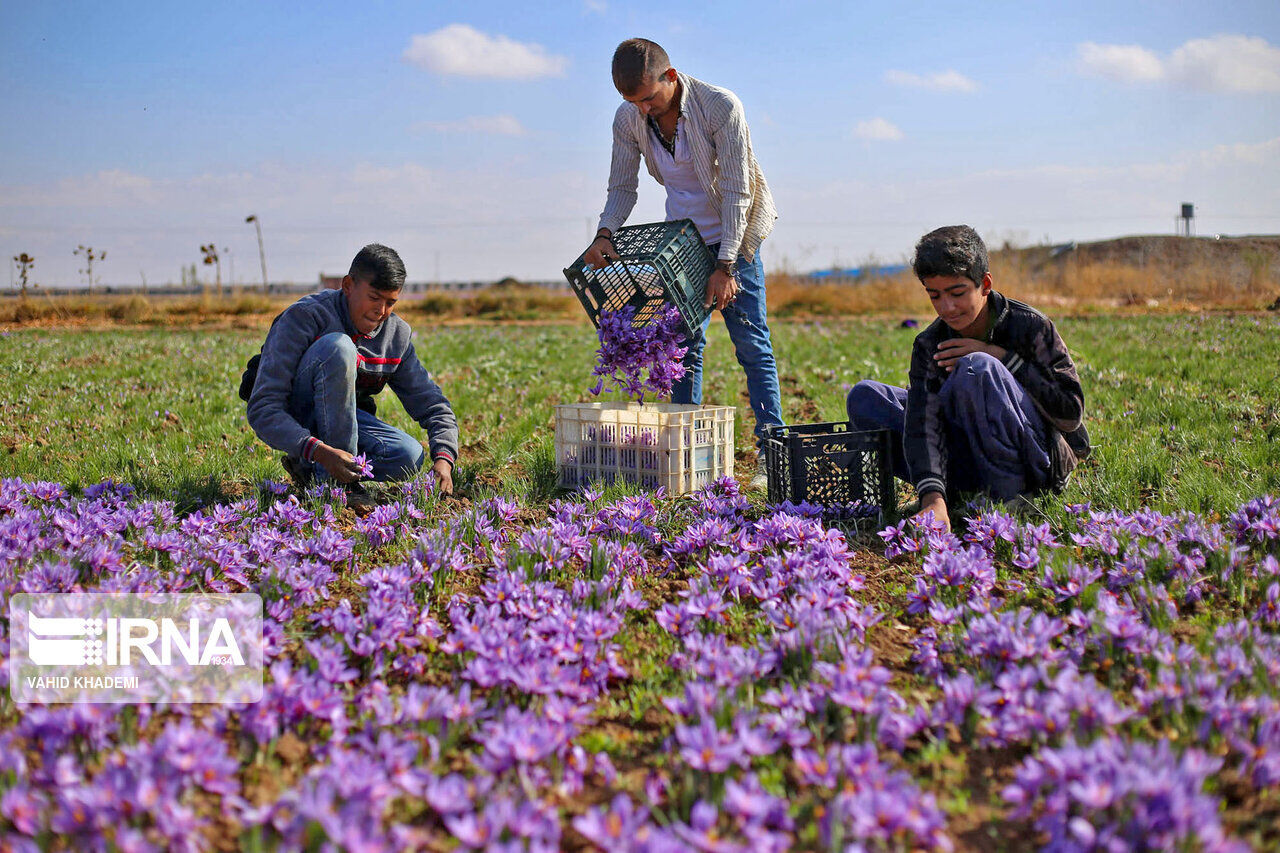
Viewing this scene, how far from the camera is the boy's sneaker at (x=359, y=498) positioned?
15.8 ft

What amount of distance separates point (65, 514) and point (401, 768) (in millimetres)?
2697

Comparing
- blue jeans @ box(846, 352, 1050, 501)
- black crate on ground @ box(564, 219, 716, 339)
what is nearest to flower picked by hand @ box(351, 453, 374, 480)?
black crate on ground @ box(564, 219, 716, 339)

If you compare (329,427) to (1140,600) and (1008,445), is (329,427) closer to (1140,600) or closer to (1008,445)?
(1008,445)

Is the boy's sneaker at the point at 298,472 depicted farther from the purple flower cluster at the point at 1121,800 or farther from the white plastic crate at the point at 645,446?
the purple flower cluster at the point at 1121,800

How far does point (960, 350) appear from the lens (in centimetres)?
430

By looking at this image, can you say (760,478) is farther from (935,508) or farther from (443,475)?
(443,475)

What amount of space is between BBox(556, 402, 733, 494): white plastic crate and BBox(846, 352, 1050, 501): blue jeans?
0.91 m

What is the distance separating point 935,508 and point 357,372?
3185 mm

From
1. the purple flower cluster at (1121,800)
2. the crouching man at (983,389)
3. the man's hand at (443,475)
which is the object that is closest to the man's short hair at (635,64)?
the crouching man at (983,389)

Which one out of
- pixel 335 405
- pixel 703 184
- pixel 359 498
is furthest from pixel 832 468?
pixel 335 405

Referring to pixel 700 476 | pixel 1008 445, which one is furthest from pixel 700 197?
pixel 1008 445

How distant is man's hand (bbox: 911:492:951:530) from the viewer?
3.99m

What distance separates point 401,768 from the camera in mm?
2141

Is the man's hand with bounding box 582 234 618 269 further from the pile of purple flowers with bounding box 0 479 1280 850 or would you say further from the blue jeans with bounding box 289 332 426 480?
the pile of purple flowers with bounding box 0 479 1280 850
